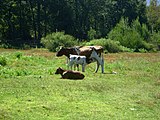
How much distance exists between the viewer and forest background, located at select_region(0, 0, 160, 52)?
5416 centimetres

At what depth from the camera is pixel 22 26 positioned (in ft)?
220

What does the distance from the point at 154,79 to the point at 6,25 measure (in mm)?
48299

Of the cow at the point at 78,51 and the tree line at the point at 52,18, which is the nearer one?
the cow at the point at 78,51

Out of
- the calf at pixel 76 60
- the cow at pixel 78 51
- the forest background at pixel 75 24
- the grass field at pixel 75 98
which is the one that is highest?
the forest background at pixel 75 24

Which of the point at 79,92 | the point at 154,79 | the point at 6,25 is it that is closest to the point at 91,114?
the point at 79,92

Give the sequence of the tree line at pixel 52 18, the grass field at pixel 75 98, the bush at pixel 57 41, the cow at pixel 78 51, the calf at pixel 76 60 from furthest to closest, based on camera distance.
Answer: the tree line at pixel 52 18
the bush at pixel 57 41
the cow at pixel 78 51
the calf at pixel 76 60
the grass field at pixel 75 98

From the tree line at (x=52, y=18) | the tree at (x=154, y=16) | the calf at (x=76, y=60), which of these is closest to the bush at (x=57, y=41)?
the tree line at (x=52, y=18)

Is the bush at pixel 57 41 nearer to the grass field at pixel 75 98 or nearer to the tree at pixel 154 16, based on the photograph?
the grass field at pixel 75 98

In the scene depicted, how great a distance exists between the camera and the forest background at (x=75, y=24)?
54.2 metres

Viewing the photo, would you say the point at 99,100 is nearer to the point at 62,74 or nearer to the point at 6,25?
the point at 62,74

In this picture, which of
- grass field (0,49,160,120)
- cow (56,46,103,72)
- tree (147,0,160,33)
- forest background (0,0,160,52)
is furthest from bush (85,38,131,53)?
tree (147,0,160,33)

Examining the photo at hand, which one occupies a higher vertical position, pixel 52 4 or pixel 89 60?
pixel 52 4

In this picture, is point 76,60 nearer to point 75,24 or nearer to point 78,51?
point 78,51

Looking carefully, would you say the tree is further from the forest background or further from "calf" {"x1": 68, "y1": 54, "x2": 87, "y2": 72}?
"calf" {"x1": 68, "y1": 54, "x2": 87, "y2": 72}
